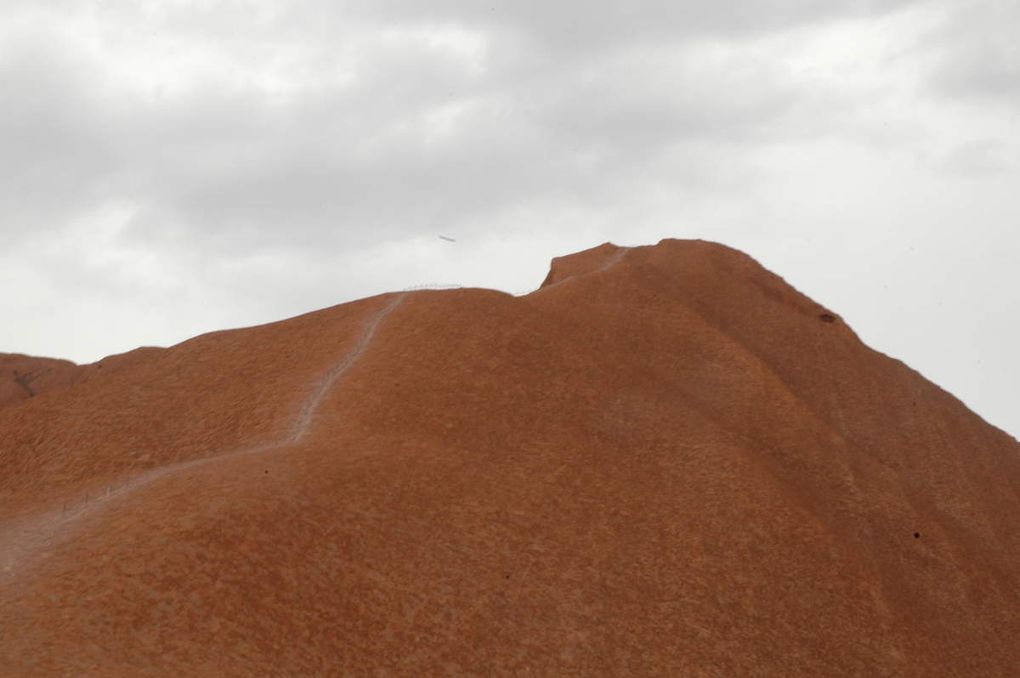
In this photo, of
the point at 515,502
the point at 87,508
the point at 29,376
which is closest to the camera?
the point at 87,508

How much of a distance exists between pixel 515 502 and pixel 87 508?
12.6 metres

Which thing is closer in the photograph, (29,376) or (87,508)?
(87,508)

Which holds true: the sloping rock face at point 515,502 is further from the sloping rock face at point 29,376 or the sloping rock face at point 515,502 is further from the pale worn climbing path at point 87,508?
the sloping rock face at point 29,376

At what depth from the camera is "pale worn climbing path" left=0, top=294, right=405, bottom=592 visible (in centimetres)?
2497

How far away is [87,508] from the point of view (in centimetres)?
2828

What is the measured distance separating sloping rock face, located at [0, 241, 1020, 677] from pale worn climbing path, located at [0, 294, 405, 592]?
176 mm

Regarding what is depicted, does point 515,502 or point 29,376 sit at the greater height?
point 29,376

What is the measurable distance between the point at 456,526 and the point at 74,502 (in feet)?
41.1

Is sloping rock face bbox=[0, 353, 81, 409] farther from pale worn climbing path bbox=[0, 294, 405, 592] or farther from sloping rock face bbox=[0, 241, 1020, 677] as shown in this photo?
pale worn climbing path bbox=[0, 294, 405, 592]

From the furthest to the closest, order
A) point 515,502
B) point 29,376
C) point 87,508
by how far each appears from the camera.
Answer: point 29,376
point 515,502
point 87,508

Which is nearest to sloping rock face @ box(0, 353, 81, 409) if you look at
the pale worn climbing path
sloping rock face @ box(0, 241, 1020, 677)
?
sloping rock face @ box(0, 241, 1020, 677)

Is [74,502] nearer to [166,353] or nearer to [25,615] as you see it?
[25,615]

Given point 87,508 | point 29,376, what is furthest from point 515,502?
point 29,376

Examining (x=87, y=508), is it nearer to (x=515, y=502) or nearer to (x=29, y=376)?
(x=515, y=502)
